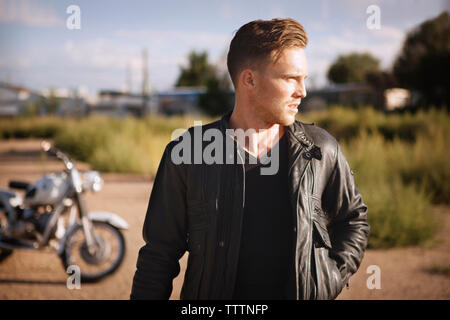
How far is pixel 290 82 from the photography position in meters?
1.55

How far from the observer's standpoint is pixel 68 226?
171 inches

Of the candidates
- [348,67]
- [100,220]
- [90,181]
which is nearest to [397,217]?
[100,220]

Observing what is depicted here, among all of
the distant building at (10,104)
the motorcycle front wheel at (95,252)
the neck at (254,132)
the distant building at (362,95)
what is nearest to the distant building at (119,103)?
the distant building at (10,104)

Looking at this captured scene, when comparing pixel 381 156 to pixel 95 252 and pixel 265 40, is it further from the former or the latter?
pixel 265 40

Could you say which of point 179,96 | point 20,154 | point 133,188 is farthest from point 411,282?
point 179,96

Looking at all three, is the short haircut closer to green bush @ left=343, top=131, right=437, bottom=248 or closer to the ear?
the ear

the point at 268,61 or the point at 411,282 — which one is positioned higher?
the point at 268,61

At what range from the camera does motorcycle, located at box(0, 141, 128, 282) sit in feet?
13.9

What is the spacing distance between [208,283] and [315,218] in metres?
0.47

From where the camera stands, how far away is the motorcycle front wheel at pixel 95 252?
424cm

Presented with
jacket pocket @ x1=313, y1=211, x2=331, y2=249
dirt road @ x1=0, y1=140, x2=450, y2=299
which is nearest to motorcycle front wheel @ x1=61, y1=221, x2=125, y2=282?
dirt road @ x1=0, y1=140, x2=450, y2=299

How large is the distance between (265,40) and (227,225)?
0.69 m

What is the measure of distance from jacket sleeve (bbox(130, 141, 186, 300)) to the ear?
38 centimetres
